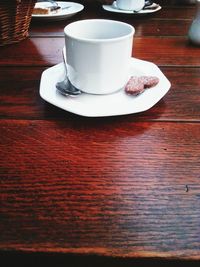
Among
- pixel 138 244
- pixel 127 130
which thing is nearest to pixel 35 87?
pixel 127 130

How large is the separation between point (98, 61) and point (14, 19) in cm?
32

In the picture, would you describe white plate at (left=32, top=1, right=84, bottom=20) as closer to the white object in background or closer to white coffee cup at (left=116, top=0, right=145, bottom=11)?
white coffee cup at (left=116, top=0, right=145, bottom=11)

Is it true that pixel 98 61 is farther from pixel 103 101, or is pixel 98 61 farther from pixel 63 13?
pixel 63 13

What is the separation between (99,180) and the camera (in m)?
0.28

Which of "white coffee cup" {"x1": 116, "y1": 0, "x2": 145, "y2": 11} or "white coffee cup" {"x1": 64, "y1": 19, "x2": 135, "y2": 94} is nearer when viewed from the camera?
"white coffee cup" {"x1": 64, "y1": 19, "x2": 135, "y2": 94}

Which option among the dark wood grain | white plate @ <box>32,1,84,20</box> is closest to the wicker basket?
white plate @ <box>32,1,84,20</box>

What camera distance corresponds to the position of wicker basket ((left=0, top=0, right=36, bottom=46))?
1.88ft

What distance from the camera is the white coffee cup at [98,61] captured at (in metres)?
0.36

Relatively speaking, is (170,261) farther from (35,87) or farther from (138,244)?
(35,87)

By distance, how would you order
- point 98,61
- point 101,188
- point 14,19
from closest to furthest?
1. point 101,188
2. point 98,61
3. point 14,19

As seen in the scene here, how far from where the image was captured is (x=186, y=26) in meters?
0.78

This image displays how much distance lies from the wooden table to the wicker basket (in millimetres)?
185

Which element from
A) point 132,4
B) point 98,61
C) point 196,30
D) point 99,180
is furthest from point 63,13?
point 99,180

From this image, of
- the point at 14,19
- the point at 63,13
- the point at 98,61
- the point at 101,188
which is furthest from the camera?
the point at 63,13
